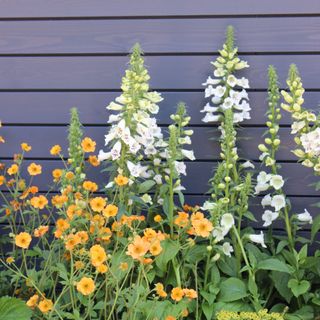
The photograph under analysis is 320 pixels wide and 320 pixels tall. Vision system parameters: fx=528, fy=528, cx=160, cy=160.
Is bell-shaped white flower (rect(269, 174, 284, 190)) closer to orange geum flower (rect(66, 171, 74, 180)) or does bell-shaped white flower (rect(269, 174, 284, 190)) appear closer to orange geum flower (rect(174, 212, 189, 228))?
orange geum flower (rect(174, 212, 189, 228))

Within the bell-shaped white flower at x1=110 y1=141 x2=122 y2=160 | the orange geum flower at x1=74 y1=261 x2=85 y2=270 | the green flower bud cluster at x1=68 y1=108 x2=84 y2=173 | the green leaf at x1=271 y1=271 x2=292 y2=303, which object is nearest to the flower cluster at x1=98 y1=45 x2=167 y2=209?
the bell-shaped white flower at x1=110 y1=141 x2=122 y2=160

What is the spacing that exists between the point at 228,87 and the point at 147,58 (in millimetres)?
492

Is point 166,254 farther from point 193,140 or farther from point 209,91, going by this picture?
point 209,91

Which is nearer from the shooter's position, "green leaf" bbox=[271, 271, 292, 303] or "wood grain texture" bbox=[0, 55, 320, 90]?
"green leaf" bbox=[271, 271, 292, 303]

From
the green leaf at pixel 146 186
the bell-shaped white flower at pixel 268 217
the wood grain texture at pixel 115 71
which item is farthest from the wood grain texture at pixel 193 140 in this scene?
the green leaf at pixel 146 186

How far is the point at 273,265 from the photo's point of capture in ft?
7.87

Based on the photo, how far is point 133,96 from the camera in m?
2.51

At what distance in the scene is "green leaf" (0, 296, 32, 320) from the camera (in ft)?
7.15

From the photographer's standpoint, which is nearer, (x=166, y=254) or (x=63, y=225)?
(x=63, y=225)

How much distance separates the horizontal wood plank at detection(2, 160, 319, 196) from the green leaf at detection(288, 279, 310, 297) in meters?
0.63
